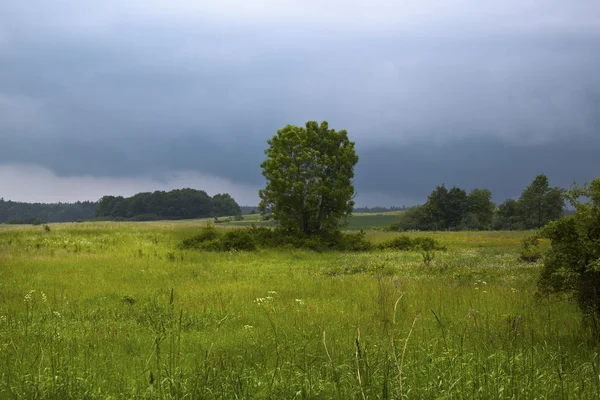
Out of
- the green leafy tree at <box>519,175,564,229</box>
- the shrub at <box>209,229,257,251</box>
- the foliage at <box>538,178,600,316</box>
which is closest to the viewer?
the foliage at <box>538,178,600,316</box>

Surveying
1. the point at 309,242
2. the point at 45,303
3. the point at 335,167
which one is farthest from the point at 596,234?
the point at 335,167

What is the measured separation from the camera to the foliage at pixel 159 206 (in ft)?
472

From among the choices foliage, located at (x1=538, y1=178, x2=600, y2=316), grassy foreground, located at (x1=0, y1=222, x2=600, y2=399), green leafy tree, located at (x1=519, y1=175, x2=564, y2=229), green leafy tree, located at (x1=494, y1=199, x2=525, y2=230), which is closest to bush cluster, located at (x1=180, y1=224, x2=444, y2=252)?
grassy foreground, located at (x1=0, y1=222, x2=600, y2=399)

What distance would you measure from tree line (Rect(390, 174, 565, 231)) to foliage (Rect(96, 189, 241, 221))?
251 feet

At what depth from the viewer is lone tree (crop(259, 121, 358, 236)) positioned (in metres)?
36.5

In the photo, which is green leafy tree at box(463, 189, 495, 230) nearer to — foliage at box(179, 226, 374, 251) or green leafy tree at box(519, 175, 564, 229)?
green leafy tree at box(519, 175, 564, 229)

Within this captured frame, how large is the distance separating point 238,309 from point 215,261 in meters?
13.6

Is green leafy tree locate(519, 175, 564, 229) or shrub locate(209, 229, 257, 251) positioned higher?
green leafy tree locate(519, 175, 564, 229)

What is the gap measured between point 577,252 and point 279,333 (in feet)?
20.0

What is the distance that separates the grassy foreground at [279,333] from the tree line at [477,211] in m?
75.8

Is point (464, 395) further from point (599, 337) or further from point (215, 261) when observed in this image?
point (215, 261)

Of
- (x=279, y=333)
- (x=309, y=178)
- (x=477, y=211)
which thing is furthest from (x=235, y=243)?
(x=477, y=211)

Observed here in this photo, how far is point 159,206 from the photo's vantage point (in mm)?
145125

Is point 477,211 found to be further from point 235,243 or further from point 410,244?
point 235,243
